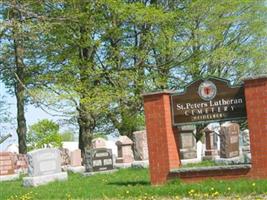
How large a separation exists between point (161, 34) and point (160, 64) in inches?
87.9

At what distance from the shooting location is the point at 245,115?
13.1 m

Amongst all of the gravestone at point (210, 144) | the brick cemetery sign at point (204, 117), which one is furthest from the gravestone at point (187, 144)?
the brick cemetery sign at point (204, 117)

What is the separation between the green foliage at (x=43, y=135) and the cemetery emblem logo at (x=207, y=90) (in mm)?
30187

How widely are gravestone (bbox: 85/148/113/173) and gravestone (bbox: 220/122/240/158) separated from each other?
4.63 metres

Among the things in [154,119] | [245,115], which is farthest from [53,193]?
[245,115]

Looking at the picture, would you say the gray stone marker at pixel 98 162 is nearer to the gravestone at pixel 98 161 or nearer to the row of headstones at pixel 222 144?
the gravestone at pixel 98 161

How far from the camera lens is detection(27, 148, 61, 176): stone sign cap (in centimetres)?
1981

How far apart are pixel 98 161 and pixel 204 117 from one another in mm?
10595

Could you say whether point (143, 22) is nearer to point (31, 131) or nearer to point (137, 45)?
point (137, 45)

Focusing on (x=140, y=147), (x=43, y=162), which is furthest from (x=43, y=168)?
(x=140, y=147)

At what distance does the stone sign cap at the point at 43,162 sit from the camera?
65.0 feet

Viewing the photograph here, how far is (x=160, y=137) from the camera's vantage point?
1398cm

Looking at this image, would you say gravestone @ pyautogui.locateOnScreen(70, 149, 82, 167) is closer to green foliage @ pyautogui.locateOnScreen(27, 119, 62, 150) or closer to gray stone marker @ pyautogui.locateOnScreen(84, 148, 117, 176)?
gray stone marker @ pyautogui.locateOnScreen(84, 148, 117, 176)

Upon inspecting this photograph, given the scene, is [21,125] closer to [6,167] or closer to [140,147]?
[6,167]
